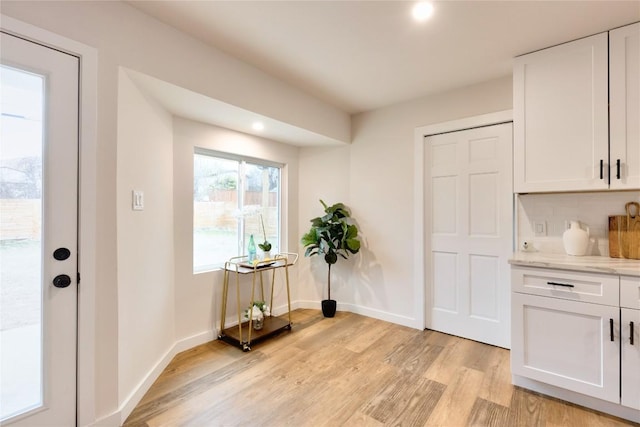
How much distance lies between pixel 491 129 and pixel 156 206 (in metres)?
3.03

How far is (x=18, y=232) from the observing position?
4.42ft

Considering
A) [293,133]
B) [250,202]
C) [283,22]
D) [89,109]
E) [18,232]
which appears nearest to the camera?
[18,232]

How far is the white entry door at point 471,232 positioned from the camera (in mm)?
2619

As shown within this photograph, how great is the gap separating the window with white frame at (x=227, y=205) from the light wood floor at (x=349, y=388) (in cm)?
95

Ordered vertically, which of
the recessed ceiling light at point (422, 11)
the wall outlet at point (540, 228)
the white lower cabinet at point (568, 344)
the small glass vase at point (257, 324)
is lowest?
the small glass vase at point (257, 324)

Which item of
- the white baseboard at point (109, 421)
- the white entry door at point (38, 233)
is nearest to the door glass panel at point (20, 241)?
the white entry door at point (38, 233)

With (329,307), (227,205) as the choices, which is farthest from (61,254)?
(329,307)

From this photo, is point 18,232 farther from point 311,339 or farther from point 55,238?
point 311,339

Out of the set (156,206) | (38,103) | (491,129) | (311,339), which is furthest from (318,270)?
(38,103)

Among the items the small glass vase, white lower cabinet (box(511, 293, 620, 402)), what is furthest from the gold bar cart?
white lower cabinet (box(511, 293, 620, 402))

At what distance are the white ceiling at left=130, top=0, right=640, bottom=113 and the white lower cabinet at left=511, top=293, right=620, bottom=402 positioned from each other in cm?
184

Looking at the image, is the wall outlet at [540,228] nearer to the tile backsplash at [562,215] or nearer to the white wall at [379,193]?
the tile backsplash at [562,215]

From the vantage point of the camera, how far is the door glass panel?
1.31 meters

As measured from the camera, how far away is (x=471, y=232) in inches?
110
